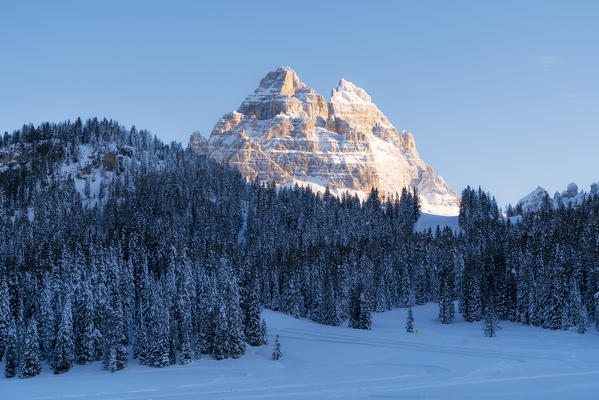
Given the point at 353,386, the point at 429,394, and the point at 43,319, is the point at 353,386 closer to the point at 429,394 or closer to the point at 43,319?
the point at 429,394

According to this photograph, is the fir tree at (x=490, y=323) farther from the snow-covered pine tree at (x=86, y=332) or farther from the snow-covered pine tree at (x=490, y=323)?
the snow-covered pine tree at (x=86, y=332)

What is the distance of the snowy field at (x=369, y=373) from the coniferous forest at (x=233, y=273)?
369 centimetres

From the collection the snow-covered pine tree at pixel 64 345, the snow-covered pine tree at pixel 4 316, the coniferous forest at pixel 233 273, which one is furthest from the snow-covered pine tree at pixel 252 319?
the snow-covered pine tree at pixel 4 316

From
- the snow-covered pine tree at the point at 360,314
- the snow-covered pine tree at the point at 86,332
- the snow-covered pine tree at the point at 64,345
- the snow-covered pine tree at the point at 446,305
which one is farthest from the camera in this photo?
the snow-covered pine tree at the point at 446,305

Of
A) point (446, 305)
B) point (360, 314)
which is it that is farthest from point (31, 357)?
point (446, 305)

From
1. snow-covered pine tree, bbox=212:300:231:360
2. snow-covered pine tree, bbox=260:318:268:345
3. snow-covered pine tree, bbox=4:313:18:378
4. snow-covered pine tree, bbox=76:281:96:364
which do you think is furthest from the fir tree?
snow-covered pine tree, bbox=4:313:18:378

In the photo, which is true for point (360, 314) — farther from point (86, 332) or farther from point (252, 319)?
point (86, 332)

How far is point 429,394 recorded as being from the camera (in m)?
47.8

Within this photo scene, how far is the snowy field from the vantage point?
5047 centimetres

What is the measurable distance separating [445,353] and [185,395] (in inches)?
1406

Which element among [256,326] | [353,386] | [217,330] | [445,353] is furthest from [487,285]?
[353,386]

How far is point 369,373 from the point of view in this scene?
61656mm

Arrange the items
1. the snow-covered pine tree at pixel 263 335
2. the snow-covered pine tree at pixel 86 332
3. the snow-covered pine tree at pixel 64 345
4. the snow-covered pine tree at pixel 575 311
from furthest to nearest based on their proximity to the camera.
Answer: the snow-covered pine tree at pixel 575 311 → the snow-covered pine tree at pixel 263 335 → the snow-covered pine tree at pixel 86 332 → the snow-covered pine tree at pixel 64 345

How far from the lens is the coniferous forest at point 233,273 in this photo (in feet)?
244
